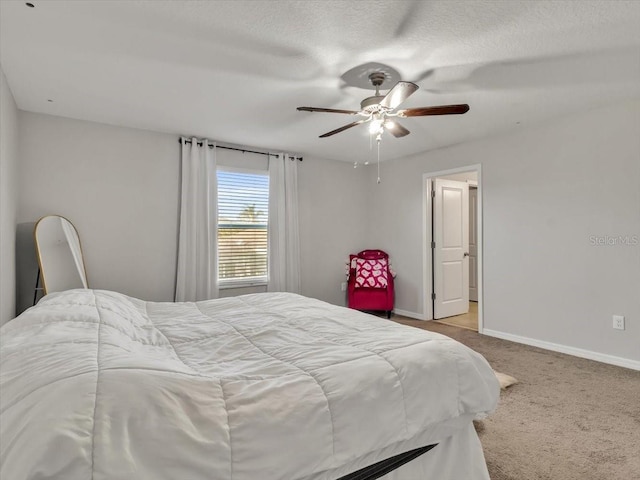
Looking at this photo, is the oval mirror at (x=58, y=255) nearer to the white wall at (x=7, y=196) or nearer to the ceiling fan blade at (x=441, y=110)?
the white wall at (x=7, y=196)

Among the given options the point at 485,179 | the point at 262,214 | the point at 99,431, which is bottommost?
the point at 99,431

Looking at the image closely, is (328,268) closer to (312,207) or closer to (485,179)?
(312,207)

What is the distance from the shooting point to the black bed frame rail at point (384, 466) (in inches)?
49.9

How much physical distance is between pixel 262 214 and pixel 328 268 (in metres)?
1.37

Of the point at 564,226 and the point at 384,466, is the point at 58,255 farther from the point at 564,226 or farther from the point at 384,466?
the point at 564,226

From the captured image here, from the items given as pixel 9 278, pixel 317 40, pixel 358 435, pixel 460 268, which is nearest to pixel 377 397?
pixel 358 435

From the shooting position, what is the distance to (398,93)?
2.25 metres

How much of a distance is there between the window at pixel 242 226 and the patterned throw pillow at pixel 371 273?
138 centimetres

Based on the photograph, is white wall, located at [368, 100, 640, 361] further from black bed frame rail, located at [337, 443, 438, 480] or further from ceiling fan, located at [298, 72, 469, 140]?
black bed frame rail, located at [337, 443, 438, 480]

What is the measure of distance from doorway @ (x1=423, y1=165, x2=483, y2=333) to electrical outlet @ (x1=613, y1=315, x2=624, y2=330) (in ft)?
5.37

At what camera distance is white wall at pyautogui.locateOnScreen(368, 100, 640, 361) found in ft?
10.6

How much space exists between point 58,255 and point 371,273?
3.73 meters

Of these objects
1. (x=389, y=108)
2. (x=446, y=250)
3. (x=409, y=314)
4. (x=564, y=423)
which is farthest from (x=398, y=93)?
(x=409, y=314)

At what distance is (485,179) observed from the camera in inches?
171
